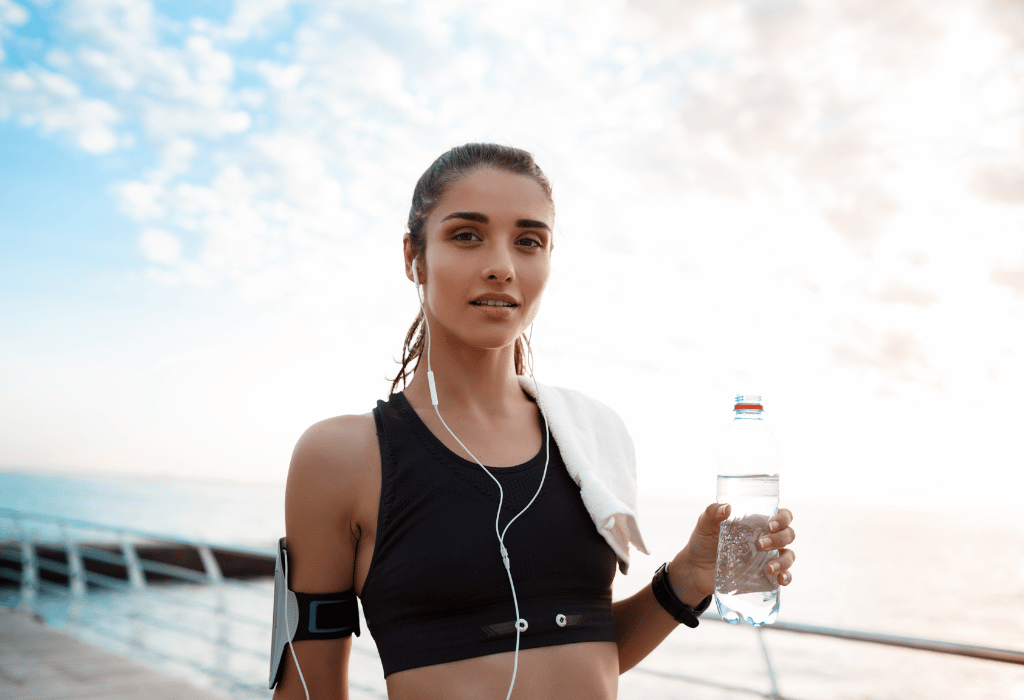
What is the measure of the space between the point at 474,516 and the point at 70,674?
4.45m

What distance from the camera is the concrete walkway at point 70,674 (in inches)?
153

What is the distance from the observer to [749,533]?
47.2 inches

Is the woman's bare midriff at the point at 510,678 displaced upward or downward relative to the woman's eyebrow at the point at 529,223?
downward

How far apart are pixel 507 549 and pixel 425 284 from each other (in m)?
0.50

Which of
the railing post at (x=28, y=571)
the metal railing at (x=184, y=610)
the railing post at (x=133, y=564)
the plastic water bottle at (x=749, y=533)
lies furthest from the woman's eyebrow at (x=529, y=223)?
the railing post at (x=28, y=571)

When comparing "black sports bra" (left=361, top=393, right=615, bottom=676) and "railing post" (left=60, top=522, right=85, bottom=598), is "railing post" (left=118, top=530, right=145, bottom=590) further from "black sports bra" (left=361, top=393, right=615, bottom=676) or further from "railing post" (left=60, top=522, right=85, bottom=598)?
"black sports bra" (left=361, top=393, right=615, bottom=676)

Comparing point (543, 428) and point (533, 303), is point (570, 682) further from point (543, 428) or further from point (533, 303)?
point (533, 303)

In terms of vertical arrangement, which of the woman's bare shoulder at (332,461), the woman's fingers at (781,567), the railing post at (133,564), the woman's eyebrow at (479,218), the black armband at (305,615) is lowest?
the railing post at (133,564)

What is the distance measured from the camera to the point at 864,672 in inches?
547

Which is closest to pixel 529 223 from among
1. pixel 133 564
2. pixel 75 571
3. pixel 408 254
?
pixel 408 254

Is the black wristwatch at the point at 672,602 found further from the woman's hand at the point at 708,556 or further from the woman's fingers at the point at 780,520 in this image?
the woman's fingers at the point at 780,520

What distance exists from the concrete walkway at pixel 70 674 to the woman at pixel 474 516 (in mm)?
3481

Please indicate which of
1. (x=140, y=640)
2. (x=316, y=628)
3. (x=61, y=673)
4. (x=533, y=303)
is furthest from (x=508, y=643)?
(x=140, y=640)

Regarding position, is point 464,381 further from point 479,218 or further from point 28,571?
point 28,571
